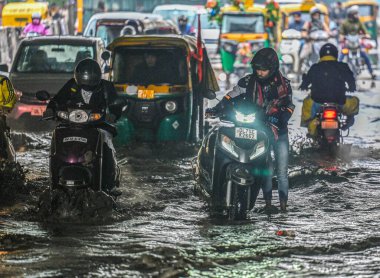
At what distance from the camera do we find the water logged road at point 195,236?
26.1 feet

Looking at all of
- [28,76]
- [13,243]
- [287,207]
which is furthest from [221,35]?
[13,243]

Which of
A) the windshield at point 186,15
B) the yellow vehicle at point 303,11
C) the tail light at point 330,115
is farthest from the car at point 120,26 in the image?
the tail light at point 330,115

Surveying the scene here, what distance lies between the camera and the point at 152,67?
16.7 meters

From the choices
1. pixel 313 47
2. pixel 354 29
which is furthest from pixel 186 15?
pixel 354 29

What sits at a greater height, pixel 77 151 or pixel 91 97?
pixel 91 97

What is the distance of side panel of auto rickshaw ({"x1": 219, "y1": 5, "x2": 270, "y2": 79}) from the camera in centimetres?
3112

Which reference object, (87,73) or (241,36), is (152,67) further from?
(241,36)

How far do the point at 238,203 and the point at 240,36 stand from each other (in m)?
22.0

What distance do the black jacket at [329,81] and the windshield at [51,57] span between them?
5.12m

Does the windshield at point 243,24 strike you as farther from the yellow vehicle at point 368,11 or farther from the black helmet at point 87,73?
the black helmet at point 87,73

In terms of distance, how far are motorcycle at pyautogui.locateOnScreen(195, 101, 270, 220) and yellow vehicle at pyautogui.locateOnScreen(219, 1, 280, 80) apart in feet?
67.8

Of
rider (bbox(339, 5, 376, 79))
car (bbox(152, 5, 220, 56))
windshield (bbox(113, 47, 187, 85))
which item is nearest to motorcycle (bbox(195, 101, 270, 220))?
windshield (bbox(113, 47, 187, 85))

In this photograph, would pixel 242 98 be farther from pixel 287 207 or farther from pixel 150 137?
pixel 150 137

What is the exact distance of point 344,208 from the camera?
11188mm
